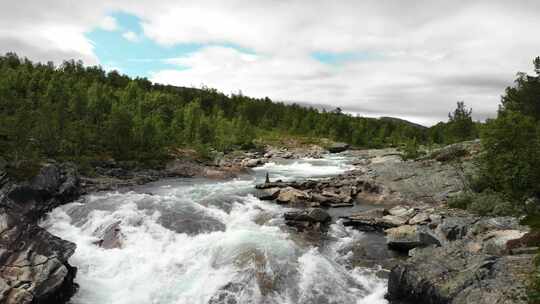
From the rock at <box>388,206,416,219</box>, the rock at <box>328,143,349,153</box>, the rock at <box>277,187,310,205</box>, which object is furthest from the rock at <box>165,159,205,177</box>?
the rock at <box>328,143,349,153</box>

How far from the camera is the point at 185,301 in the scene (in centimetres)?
1841

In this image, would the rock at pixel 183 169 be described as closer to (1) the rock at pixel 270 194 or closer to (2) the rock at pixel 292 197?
(1) the rock at pixel 270 194

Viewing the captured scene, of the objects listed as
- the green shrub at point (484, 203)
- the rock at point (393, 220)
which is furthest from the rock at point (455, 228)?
the rock at point (393, 220)

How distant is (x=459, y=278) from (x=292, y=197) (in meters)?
20.8

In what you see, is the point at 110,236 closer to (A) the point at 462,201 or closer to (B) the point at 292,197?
(B) the point at 292,197

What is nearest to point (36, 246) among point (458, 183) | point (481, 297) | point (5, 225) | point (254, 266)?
point (5, 225)

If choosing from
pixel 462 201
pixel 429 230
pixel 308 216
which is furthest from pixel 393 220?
pixel 462 201

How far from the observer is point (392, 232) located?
25812mm

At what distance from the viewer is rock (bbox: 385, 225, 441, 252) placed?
2353 centimetres

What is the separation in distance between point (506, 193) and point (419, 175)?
15082 millimetres

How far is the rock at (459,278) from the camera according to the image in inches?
578

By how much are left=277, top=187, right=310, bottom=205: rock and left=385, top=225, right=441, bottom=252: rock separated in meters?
11.7

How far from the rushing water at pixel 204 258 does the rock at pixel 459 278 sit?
70.6 inches

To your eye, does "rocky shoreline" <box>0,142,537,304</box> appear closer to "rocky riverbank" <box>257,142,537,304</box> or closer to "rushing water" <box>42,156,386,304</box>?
"rocky riverbank" <box>257,142,537,304</box>
